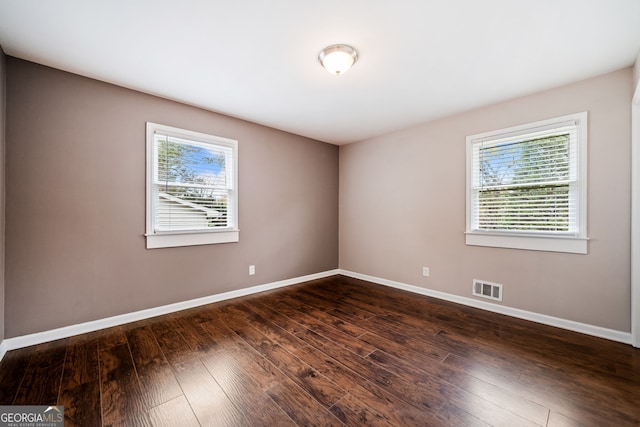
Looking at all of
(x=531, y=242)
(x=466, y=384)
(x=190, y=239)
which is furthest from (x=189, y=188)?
(x=531, y=242)

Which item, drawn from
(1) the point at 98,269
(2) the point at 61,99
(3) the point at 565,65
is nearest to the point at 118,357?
(1) the point at 98,269

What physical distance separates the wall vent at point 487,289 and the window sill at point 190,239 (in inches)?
129

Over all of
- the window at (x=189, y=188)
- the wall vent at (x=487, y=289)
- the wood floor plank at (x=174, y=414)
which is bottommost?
the wood floor plank at (x=174, y=414)

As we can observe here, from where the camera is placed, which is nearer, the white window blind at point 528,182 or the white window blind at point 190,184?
the white window blind at point 528,182

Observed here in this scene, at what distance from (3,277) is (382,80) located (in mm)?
3907

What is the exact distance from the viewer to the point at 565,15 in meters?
1.76

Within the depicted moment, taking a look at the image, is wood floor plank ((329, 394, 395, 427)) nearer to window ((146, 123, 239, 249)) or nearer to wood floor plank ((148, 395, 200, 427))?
wood floor plank ((148, 395, 200, 427))

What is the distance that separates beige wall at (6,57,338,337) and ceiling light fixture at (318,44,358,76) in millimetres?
1900

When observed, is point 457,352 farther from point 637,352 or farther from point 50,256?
point 50,256

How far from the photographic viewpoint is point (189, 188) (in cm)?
321

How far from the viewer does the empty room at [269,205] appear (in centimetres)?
170

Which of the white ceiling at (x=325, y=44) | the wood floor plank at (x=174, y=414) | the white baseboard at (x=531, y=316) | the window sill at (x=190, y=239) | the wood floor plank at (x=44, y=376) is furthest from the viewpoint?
the window sill at (x=190, y=239)

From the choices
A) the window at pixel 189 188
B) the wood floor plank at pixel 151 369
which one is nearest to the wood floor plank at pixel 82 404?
the wood floor plank at pixel 151 369

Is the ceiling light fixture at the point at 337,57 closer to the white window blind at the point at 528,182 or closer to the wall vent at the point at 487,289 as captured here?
the white window blind at the point at 528,182
